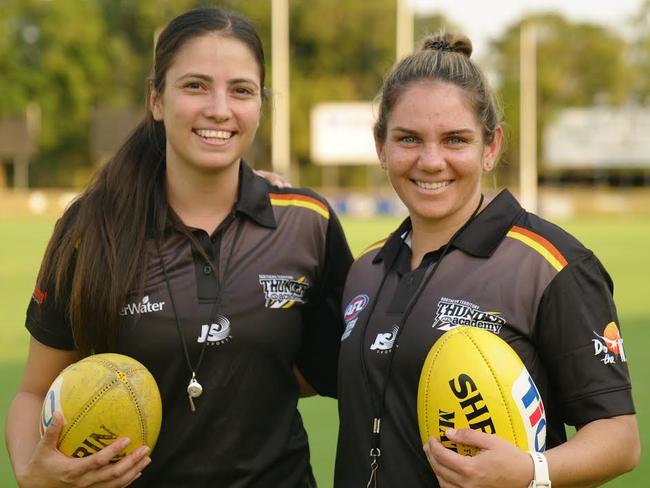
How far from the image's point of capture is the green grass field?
19.8ft

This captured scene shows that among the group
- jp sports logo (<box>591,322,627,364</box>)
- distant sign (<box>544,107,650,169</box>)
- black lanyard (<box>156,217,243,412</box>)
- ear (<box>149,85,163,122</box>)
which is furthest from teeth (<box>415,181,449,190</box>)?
distant sign (<box>544,107,650,169</box>)

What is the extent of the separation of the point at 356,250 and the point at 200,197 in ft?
52.8

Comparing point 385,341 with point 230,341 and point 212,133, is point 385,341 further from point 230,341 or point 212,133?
point 212,133

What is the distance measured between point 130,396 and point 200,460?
0.45 m

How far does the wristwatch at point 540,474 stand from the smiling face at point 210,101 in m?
1.39

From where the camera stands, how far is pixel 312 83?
2285 inches

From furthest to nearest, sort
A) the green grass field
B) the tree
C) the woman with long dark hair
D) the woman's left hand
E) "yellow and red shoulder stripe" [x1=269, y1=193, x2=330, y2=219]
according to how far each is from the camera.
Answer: the tree, the green grass field, "yellow and red shoulder stripe" [x1=269, y1=193, x2=330, y2=219], the woman with long dark hair, the woman's left hand

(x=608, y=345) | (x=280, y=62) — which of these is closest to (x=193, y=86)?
(x=608, y=345)

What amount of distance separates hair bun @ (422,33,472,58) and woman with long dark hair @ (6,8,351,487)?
0.59m

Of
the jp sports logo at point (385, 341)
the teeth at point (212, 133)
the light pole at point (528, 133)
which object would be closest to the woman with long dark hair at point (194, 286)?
the teeth at point (212, 133)

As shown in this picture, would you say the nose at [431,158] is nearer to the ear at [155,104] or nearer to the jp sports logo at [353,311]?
the jp sports logo at [353,311]

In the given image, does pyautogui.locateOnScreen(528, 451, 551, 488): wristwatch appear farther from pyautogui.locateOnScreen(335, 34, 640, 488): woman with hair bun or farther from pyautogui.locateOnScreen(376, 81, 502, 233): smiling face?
pyautogui.locateOnScreen(376, 81, 502, 233): smiling face

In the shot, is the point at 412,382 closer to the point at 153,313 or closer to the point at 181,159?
the point at 153,313

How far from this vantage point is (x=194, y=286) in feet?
10.9
